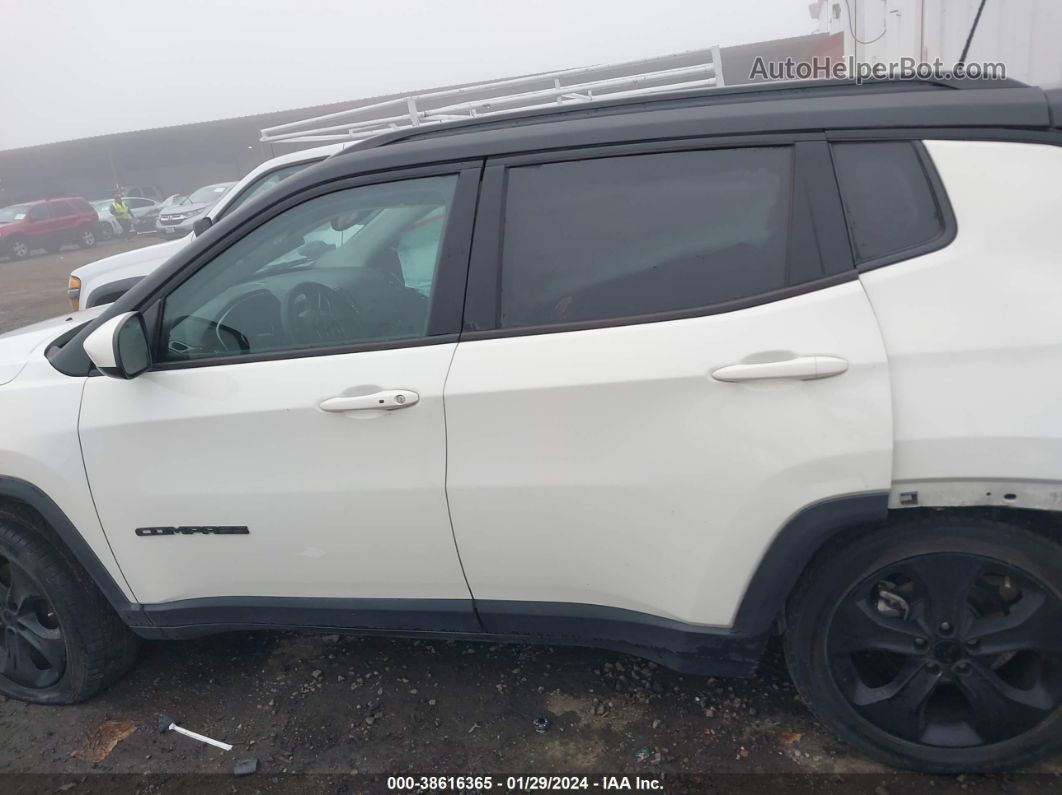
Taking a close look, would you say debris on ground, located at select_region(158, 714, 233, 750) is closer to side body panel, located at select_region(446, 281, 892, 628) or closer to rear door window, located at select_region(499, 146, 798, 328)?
side body panel, located at select_region(446, 281, 892, 628)

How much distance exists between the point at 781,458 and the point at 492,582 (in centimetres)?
89

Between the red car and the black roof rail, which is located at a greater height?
the black roof rail

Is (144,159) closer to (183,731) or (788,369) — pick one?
(183,731)

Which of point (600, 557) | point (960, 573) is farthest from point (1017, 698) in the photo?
point (600, 557)

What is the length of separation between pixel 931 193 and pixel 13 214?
25131 millimetres

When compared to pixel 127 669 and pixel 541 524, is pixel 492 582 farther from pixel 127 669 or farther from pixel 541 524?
pixel 127 669

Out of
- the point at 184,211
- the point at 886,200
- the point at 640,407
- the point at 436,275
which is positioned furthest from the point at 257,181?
the point at 184,211

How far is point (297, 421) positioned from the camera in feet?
6.98

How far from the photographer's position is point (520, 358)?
6.57 feet

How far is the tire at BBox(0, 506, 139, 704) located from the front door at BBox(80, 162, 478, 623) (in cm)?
30

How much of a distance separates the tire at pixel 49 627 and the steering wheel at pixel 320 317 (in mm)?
1166

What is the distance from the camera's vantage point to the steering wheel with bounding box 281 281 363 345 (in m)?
2.25

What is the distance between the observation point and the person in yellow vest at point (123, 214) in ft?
79.5

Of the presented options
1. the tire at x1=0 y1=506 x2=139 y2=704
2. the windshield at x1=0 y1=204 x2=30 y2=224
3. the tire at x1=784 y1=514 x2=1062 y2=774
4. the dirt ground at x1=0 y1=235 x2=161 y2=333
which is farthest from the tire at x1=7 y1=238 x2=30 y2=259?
the tire at x1=784 y1=514 x2=1062 y2=774
